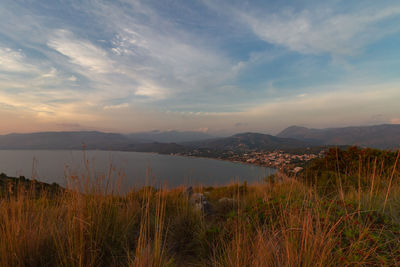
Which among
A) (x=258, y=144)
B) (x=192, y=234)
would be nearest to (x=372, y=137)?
(x=192, y=234)

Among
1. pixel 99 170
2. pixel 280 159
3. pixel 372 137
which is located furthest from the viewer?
A: pixel 372 137

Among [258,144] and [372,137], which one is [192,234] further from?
[258,144]

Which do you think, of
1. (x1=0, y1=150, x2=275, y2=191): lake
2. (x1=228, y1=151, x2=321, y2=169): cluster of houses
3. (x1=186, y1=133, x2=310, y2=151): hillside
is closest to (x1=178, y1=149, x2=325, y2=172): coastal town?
(x1=228, y1=151, x2=321, y2=169): cluster of houses

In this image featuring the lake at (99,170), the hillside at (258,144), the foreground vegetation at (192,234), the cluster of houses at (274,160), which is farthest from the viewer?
the hillside at (258,144)

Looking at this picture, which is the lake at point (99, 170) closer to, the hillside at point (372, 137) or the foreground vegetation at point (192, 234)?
the foreground vegetation at point (192, 234)

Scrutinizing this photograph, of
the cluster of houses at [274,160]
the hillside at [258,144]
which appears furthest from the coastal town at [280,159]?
the hillside at [258,144]

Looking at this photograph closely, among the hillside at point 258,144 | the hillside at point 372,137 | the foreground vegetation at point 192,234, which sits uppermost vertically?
the hillside at point 372,137

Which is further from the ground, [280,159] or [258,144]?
[280,159]

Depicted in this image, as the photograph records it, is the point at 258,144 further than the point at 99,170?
Yes

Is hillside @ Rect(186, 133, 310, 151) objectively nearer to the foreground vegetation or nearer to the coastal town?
the coastal town

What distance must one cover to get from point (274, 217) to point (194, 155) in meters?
50.2

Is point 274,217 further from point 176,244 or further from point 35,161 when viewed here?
point 35,161

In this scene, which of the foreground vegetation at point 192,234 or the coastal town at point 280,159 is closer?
the foreground vegetation at point 192,234

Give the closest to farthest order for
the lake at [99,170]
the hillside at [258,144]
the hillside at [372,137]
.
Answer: the lake at [99,170] → the hillside at [372,137] → the hillside at [258,144]
